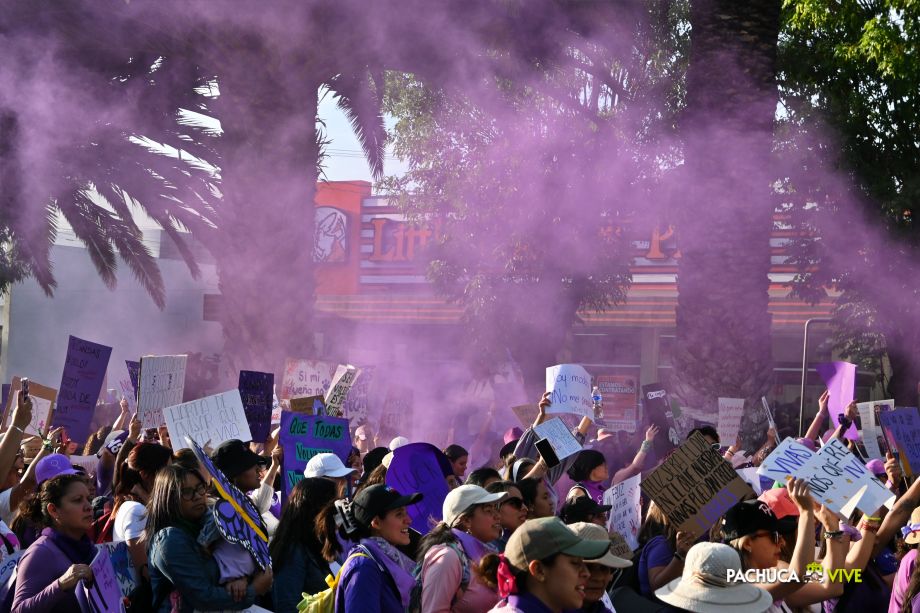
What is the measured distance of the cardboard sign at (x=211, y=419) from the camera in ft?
21.8

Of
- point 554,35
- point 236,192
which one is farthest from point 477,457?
point 554,35

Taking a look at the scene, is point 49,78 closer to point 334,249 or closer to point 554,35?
point 554,35

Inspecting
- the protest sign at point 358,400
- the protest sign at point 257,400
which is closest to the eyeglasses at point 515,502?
the protest sign at point 257,400

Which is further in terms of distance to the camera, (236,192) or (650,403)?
(236,192)

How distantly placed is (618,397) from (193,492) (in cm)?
1847

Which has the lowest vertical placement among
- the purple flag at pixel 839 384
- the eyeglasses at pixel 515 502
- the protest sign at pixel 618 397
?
the protest sign at pixel 618 397

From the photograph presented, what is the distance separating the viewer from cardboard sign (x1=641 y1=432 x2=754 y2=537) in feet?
16.1

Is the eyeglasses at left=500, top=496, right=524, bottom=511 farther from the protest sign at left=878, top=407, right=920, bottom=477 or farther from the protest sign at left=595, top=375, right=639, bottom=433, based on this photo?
the protest sign at left=595, top=375, right=639, bottom=433

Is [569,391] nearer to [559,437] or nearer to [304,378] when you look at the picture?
[559,437]

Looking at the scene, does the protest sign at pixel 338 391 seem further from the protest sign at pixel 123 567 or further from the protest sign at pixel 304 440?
the protest sign at pixel 123 567

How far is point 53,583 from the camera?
13.9 feet

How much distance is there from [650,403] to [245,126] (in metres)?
4.78

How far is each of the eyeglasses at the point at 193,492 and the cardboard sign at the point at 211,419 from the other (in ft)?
7.06

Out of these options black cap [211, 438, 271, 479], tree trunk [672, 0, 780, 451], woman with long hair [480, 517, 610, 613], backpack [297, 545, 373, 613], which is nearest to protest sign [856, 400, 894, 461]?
tree trunk [672, 0, 780, 451]
